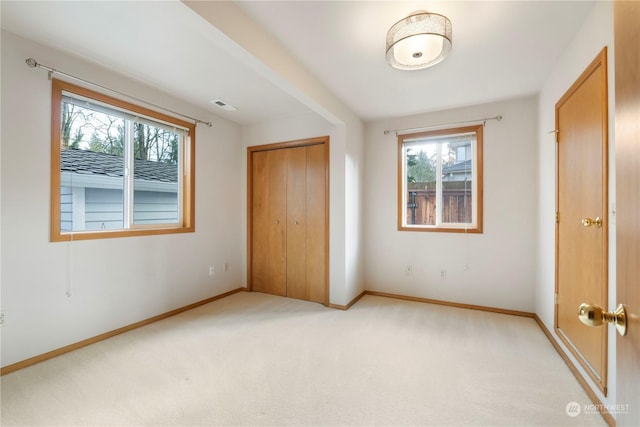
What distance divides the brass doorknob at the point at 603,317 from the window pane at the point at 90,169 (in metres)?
3.17

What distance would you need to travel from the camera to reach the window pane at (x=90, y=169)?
2281 mm

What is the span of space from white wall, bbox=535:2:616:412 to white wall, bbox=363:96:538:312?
7.0 inches

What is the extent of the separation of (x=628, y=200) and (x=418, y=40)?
5.29 feet

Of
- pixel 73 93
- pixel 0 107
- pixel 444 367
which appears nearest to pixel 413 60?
pixel 444 367

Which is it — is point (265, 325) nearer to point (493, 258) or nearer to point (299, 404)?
point (299, 404)

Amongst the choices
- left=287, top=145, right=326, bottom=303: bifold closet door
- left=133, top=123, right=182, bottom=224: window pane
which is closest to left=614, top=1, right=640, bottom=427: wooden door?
left=287, top=145, right=326, bottom=303: bifold closet door

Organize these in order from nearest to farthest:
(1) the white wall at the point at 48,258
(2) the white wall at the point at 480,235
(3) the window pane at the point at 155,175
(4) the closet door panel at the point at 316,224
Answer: (1) the white wall at the point at 48,258, (3) the window pane at the point at 155,175, (2) the white wall at the point at 480,235, (4) the closet door panel at the point at 316,224

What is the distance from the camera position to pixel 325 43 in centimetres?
204

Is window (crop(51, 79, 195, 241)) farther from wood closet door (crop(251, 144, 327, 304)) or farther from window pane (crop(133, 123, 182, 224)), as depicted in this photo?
wood closet door (crop(251, 144, 327, 304))

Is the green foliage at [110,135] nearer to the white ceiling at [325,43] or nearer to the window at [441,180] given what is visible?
the white ceiling at [325,43]

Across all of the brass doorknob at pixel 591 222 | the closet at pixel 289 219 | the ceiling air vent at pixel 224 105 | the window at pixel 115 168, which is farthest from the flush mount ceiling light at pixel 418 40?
the window at pixel 115 168

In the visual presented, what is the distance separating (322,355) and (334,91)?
8.26 feet

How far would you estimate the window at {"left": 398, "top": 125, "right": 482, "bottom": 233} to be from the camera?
3254 millimetres

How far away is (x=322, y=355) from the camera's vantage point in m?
2.18
